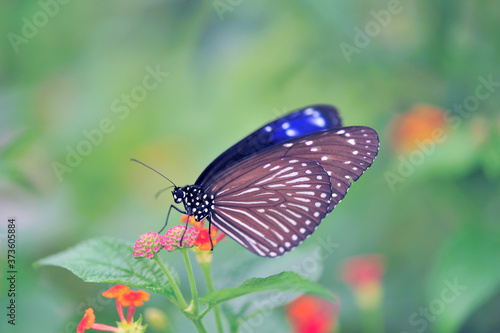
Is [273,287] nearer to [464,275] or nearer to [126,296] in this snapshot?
[126,296]

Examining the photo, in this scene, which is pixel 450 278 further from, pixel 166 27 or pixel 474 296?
pixel 166 27

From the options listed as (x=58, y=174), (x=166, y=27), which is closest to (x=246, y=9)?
(x=166, y=27)

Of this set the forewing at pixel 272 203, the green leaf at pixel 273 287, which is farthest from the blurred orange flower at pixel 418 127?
the green leaf at pixel 273 287

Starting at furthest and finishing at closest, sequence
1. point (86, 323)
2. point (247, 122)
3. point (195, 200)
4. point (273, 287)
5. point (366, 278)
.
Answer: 1. point (247, 122)
2. point (366, 278)
3. point (195, 200)
4. point (86, 323)
5. point (273, 287)

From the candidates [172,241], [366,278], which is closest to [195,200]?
[172,241]

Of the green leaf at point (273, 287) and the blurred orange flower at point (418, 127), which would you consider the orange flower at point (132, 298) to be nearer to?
the green leaf at point (273, 287)

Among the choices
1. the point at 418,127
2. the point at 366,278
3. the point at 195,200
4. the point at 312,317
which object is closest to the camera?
the point at 195,200
